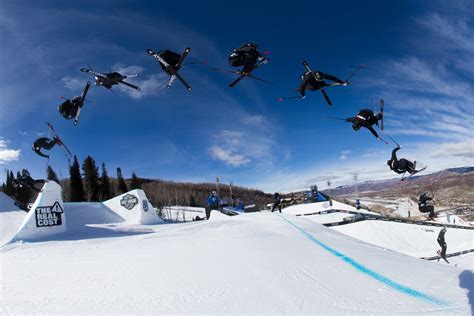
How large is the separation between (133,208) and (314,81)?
2583 cm

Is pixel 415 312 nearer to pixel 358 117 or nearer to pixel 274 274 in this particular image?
pixel 274 274

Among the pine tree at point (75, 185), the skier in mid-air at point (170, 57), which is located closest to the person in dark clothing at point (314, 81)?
the skier in mid-air at point (170, 57)

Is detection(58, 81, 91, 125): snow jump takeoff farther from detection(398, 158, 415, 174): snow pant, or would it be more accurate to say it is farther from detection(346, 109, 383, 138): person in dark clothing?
detection(398, 158, 415, 174): snow pant

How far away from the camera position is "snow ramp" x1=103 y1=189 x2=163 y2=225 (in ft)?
98.3

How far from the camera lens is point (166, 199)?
12812 cm

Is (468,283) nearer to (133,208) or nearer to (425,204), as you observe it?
(425,204)

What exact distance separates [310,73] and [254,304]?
6.94 metres

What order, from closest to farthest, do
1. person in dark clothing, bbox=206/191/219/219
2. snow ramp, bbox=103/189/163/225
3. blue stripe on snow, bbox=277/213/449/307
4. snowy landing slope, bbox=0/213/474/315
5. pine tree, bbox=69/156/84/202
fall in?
1. snowy landing slope, bbox=0/213/474/315
2. blue stripe on snow, bbox=277/213/449/307
3. snow ramp, bbox=103/189/163/225
4. person in dark clothing, bbox=206/191/219/219
5. pine tree, bbox=69/156/84/202

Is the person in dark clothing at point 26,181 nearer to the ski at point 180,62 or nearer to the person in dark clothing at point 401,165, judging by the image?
the ski at point 180,62

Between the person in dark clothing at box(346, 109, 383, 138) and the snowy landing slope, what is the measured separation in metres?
4.58

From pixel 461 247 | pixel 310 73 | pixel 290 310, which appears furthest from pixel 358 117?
pixel 461 247

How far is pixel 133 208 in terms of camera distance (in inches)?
1198

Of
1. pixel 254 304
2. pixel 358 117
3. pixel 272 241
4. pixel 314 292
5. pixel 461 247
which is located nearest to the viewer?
pixel 254 304

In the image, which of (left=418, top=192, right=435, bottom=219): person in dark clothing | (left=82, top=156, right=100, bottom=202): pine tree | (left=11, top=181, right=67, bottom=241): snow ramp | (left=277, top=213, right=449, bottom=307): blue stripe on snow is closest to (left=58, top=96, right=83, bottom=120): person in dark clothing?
(left=277, top=213, right=449, bottom=307): blue stripe on snow
